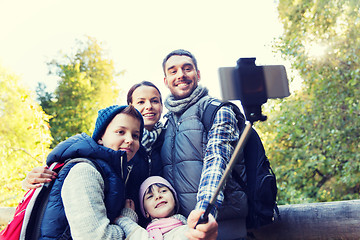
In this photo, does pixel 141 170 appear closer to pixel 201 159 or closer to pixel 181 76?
pixel 201 159

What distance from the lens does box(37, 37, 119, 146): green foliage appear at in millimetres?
A: 17906

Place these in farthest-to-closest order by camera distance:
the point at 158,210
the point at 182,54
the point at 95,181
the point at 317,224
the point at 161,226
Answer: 1. the point at 182,54
2. the point at 317,224
3. the point at 158,210
4. the point at 161,226
5. the point at 95,181

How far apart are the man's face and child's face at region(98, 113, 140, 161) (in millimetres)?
482

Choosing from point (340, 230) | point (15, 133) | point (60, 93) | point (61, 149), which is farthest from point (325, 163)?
point (60, 93)

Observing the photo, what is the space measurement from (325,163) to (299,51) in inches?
97.8

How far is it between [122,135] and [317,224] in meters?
1.53

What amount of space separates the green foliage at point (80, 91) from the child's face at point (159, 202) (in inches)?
592

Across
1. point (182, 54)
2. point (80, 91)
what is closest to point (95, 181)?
point (182, 54)

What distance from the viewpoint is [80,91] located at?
19094 mm

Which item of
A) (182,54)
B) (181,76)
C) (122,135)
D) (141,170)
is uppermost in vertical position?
(182,54)

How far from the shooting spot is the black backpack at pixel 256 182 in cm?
227

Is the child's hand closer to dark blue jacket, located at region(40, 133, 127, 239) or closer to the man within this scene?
dark blue jacket, located at region(40, 133, 127, 239)

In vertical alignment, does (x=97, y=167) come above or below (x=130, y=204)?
above

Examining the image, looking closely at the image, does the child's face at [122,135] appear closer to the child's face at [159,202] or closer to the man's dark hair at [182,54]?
the child's face at [159,202]
